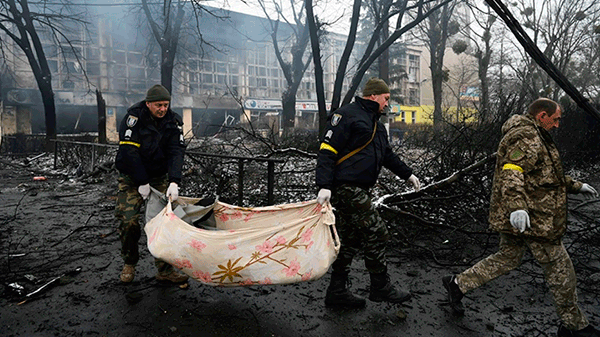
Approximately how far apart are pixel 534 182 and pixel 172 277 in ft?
9.45

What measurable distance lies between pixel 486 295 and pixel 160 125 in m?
3.11

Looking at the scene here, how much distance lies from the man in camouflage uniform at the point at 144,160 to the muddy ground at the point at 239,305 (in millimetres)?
365

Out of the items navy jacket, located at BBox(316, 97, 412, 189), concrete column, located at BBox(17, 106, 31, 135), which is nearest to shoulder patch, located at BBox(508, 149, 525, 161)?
navy jacket, located at BBox(316, 97, 412, 189)

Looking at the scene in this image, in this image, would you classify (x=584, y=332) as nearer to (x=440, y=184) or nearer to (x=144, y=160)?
(x=440, y=184)

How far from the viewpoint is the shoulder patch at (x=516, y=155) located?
8.71 ft

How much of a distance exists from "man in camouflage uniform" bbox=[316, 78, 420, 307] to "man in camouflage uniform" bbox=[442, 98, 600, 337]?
85cm

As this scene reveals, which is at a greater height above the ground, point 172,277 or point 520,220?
point 520,220

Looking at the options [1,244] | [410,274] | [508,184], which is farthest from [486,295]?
[1,244]

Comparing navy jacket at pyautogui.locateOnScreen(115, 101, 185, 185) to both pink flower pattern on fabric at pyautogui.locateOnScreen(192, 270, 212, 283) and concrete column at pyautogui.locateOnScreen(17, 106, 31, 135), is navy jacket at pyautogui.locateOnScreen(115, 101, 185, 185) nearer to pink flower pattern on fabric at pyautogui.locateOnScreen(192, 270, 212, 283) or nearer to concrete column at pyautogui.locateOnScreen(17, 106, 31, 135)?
pink flower pattern on fabric at pyautogui.locateOnScreen(192, 270, 212, 283)

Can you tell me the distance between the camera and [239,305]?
10.3 ft

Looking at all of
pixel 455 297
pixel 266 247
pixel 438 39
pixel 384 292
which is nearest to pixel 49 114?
pixel 266 247

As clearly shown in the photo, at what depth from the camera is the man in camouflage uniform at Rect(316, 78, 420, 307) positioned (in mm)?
2938

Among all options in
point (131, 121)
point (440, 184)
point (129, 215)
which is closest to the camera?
point (131, 121)

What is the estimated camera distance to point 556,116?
2787mm
